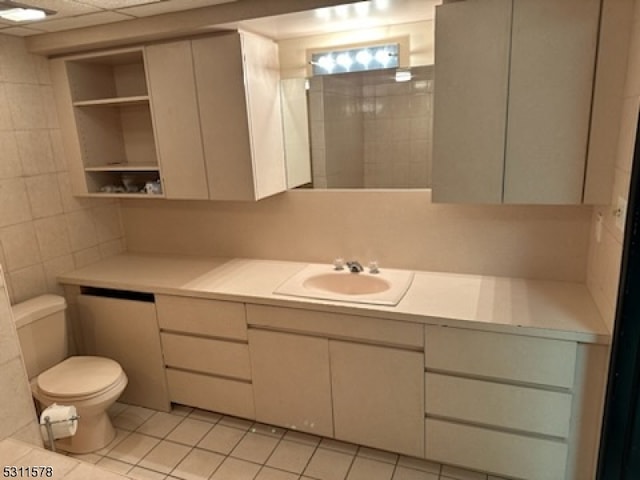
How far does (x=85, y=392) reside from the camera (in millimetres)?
2195

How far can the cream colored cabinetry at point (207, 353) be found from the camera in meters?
2.36

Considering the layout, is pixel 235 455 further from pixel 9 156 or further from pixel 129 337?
pixel 9 156

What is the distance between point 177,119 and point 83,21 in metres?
0.64

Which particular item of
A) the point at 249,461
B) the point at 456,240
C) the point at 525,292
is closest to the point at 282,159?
the point at 456,240

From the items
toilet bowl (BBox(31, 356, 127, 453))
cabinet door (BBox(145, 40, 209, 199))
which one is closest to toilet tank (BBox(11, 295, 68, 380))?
toilet bowl (BBox(31, 356, 127, 453))

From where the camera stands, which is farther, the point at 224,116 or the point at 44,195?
the point at 44,195

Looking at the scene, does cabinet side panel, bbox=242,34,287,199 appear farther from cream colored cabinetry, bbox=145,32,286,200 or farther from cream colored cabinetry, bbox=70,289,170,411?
cream colored cabinetry, bbox=70,289,170,411

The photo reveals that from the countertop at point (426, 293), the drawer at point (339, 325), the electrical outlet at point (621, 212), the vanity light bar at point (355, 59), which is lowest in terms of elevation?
the drawer at point (339, 325)

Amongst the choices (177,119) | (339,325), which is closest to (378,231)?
(339,325)

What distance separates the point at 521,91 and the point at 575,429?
1416 millimetres

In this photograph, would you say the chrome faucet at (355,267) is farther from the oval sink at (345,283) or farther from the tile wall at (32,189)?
the tile wall at (32,189)

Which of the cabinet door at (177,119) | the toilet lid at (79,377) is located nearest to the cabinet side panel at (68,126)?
the cabinet door at (177,119)

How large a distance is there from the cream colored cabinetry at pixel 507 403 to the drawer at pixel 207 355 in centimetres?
100

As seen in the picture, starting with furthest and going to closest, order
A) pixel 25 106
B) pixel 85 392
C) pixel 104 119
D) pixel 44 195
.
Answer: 1. pixel 104 119
2. pixel 44 195
3. pixel 25 106
4. pixel 85 392
